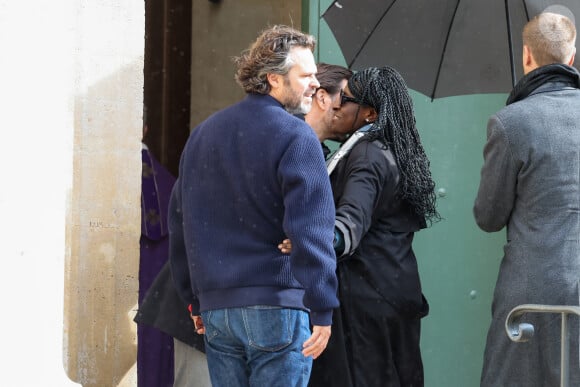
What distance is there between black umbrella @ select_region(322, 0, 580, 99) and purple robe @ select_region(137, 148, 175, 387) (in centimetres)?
156

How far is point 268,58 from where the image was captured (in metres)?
4.19

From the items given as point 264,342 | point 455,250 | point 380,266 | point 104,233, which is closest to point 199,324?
point 264,342

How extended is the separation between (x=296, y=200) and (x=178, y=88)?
446cm

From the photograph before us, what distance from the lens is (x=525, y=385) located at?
4.55 metres

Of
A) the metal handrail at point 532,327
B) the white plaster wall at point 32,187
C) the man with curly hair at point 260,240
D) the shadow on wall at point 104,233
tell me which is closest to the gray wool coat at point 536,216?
the metal handrail at point 532,327

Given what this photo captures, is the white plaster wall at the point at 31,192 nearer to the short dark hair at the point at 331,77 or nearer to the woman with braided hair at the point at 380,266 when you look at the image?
the woman with braided hair at the point at 380,266

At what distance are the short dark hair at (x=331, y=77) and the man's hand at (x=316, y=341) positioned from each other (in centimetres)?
145

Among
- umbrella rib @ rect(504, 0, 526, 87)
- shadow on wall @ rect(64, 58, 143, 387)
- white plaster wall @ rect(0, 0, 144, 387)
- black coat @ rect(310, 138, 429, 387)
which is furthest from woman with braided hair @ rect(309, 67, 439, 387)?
shadow on wall @ rect(64, 58, 143, 387)

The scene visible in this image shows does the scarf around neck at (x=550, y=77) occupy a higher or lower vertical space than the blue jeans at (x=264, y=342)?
higher

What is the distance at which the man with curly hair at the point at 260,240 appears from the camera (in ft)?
12.8

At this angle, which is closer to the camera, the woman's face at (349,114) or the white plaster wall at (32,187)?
the white plaster wall at (32,187)

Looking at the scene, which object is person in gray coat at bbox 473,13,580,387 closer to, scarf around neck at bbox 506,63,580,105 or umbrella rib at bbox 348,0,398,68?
scarf around neck at bbox 506,63,580,105

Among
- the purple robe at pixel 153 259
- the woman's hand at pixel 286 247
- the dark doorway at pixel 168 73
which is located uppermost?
the dark doorway at pixel 168 73

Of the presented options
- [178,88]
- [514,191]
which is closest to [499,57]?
[514,191]
